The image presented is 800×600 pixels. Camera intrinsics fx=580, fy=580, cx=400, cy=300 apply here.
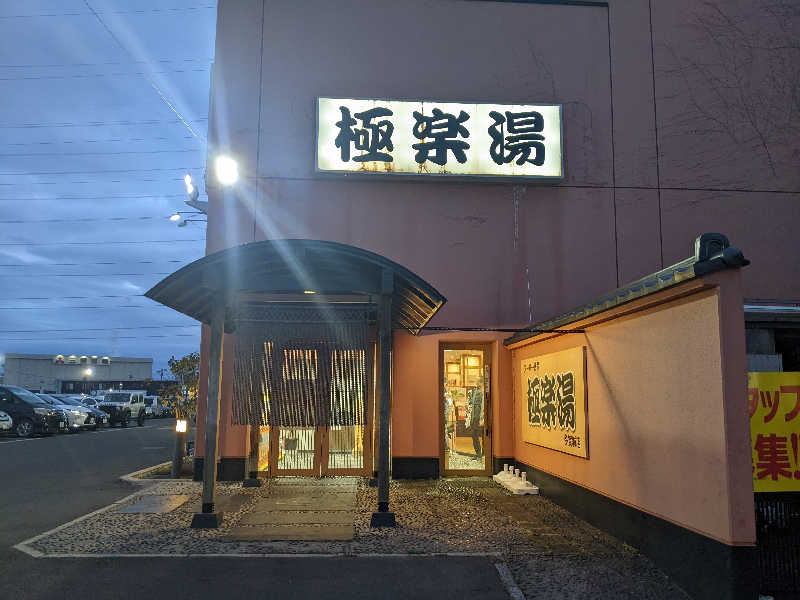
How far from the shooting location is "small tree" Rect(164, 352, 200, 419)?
13383 mm

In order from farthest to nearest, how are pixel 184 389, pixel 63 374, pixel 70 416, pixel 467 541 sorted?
pixel 63 374, pixel 70 416, pixel 184 389, pixel 467 541

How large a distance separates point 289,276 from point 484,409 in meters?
5.43

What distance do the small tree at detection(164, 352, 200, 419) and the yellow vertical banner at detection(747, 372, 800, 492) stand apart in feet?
35.2

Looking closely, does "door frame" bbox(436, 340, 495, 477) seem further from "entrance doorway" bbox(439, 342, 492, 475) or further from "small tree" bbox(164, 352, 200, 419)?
"small tree" bbox(164, 352, 200, 419)

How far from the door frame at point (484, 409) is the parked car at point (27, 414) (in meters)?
17.0

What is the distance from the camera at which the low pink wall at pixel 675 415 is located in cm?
515

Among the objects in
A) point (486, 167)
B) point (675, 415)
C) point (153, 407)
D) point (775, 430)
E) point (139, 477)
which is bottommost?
point (139, 477)

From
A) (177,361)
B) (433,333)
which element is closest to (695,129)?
(433,333)

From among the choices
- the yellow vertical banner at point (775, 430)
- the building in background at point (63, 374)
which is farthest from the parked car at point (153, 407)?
the yellow vertical banner at point (775, 430)

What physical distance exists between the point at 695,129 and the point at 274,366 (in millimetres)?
10289

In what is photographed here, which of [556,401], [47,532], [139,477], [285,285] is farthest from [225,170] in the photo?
[556,401]

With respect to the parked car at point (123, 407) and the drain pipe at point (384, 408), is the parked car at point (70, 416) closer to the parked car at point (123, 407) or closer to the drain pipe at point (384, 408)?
the parked car at point (123, 407)

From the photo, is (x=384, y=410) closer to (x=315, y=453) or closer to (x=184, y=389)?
(x=315, y=453)

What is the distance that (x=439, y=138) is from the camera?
12.2 m
